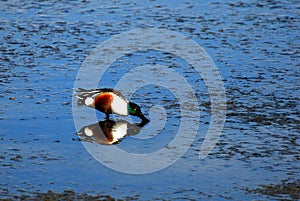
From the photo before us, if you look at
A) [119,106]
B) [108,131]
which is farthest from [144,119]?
[108,131]

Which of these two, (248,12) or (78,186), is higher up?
(248,12)

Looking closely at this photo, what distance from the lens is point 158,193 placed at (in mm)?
5152

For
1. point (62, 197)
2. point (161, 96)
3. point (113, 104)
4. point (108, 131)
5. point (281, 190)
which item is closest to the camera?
point (62, 197)

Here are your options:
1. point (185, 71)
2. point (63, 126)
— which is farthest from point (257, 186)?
point (185, 71)

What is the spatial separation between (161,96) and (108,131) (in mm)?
1072

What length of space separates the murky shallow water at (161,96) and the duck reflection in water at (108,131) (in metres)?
0.11

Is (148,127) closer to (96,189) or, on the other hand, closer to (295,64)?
(96,189)

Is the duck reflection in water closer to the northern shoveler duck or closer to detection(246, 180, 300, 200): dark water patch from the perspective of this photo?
the northern shoveler duck

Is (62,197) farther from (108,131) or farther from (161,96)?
(161,96)

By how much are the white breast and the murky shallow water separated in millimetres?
322

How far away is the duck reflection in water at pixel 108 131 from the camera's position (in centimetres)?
639

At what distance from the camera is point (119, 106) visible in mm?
6910

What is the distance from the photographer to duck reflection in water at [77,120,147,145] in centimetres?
639

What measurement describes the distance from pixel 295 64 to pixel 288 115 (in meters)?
1.82
